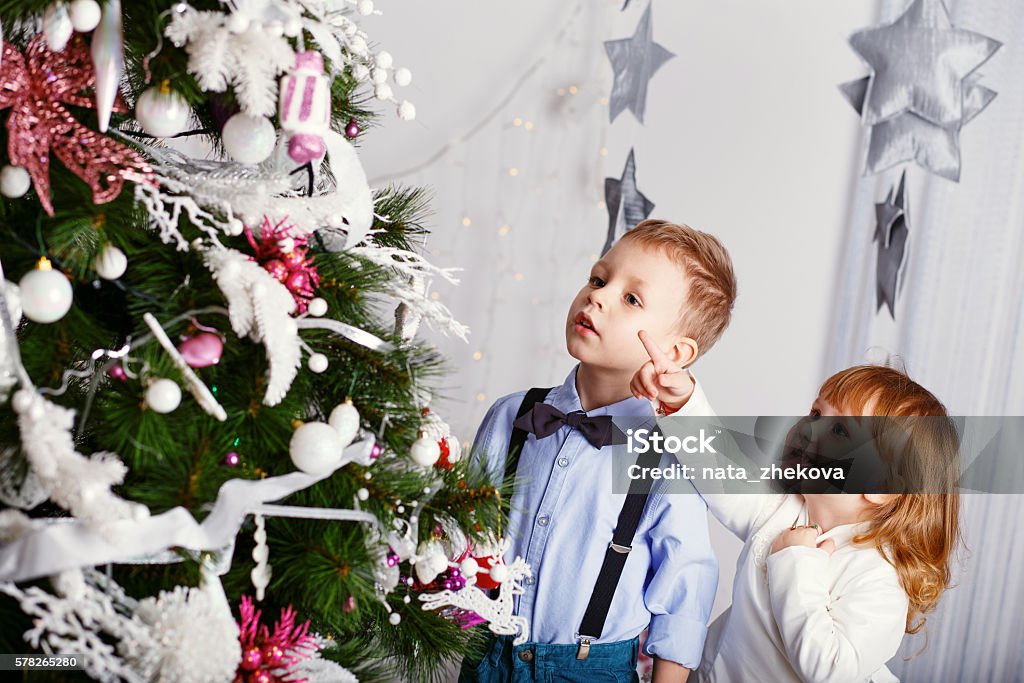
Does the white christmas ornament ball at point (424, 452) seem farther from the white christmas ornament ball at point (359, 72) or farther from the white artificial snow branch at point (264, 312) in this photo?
the white christmas ornament ball at point (359, 72)

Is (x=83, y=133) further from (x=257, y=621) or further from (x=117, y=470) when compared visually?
(x=257, y=621)

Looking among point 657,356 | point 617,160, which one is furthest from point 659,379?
point 617,160

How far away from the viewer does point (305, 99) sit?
631 mm

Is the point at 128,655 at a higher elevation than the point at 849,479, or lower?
lower

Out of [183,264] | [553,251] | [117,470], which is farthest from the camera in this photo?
[553,251]

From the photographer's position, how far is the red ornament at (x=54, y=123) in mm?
601

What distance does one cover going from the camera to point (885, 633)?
1157mm

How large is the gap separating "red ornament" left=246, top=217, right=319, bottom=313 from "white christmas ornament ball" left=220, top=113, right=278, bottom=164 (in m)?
0.06

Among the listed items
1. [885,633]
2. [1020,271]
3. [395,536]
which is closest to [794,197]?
[1020,271]

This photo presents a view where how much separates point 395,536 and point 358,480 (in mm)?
63

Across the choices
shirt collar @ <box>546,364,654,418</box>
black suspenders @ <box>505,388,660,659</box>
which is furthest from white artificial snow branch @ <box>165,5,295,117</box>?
shirt collar @ <box>546,364,654,418</box>

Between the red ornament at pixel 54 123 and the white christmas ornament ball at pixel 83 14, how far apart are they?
71 millimetres

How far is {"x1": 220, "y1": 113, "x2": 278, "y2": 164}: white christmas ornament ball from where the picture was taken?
2.11 ft

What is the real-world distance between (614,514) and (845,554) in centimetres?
35
